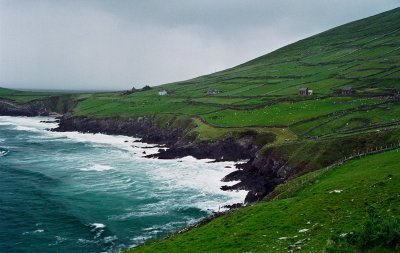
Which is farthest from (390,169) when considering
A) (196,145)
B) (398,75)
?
(398,75)

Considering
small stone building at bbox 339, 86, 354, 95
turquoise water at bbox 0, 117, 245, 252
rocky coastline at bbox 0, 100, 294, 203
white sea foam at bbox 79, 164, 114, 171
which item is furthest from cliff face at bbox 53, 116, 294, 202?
small stone building at bbox 339, 86, 354, 95

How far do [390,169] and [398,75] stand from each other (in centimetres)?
13319

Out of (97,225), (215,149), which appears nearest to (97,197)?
(97,225)

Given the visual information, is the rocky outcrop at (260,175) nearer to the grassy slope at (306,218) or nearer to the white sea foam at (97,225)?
the grassy slope at (306,218)

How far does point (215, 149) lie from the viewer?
111 m

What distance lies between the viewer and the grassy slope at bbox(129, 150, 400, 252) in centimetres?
3250

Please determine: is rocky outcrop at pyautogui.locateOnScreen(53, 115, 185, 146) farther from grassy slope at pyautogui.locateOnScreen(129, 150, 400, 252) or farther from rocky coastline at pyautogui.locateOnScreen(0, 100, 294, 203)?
grassy slope at pyautogui.locateOnScreen(129, 150, 400, 252)

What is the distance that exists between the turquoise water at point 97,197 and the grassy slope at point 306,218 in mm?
18072

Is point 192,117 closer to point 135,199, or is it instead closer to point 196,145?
point 196,145

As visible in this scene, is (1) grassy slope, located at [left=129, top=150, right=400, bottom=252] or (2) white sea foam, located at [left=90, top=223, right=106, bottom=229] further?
(2) white sea foam, located at [left=90, top=223, right=106, bottom=229]

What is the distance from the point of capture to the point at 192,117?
14662 centimetres

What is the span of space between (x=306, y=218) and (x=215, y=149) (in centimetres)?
7378

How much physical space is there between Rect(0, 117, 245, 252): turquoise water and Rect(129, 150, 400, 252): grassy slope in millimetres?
18072

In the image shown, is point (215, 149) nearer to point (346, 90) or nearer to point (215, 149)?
point (215, 149)
